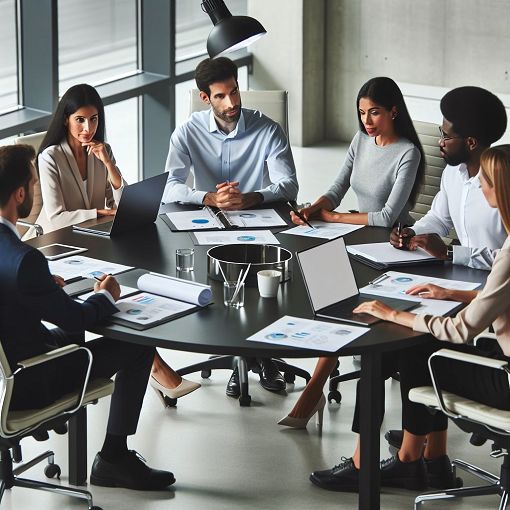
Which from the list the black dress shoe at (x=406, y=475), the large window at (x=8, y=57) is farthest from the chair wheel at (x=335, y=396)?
the large window at (x=8, y=57)

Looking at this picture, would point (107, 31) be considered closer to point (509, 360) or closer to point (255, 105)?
point (255, 105)

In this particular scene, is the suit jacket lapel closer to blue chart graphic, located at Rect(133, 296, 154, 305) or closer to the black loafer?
blue chart graphic, located at Rect(133, 296, 154, 305)

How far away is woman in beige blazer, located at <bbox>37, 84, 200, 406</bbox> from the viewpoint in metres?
4.97

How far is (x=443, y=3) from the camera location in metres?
9.26

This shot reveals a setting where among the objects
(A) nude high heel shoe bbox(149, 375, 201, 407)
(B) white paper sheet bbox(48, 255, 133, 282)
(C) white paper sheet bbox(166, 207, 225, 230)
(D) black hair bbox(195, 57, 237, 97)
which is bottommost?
(A) nude high heel shoe bbox(149, 375, 201, 407)

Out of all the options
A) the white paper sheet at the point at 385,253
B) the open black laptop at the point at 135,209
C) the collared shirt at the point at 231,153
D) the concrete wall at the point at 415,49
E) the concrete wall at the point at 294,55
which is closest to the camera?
the white paper sheet at the point at 385,253

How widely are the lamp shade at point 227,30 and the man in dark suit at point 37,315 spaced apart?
1.26m

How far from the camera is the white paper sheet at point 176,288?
381cm

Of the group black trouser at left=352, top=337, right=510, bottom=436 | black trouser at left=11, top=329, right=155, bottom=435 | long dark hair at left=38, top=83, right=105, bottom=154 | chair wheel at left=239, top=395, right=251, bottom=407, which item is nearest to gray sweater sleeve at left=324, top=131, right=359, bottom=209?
chair wheel at left=239, top=395, right=251, bottom=407

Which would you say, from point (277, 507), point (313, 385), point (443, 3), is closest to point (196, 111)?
point (313, 385)

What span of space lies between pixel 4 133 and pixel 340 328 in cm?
371

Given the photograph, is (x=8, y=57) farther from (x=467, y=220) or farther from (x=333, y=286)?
(x=333, y=286)

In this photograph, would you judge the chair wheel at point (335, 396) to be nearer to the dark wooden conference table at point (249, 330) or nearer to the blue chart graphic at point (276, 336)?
the dark wooden conference table at point (249, 330)

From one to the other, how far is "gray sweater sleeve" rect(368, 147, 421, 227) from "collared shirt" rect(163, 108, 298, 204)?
0.63 meters
